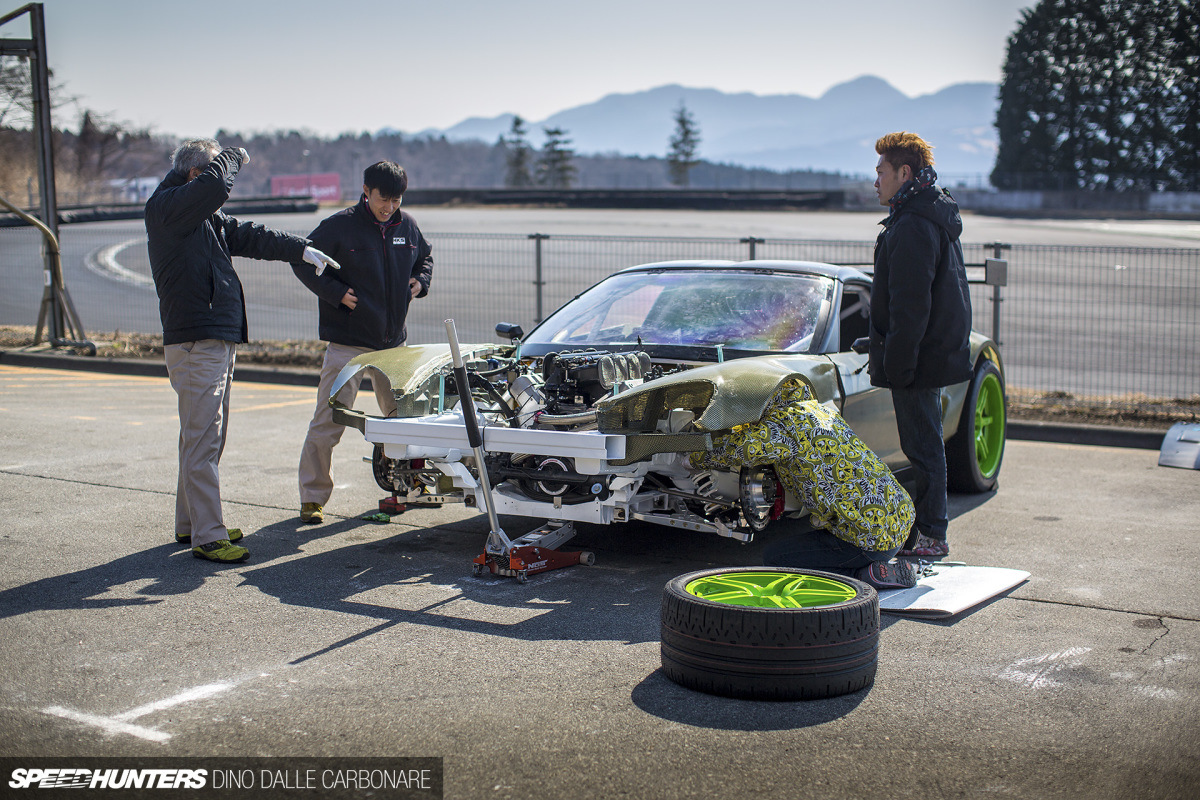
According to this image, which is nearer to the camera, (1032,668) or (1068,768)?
(1068,768)

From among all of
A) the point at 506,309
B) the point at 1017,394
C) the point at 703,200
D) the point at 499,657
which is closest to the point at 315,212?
the point at 703,200

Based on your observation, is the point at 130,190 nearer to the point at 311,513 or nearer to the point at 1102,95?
the point at 1102,95

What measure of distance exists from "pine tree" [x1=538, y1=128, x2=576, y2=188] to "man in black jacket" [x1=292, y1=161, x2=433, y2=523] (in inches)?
3862

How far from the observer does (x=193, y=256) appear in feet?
17.3

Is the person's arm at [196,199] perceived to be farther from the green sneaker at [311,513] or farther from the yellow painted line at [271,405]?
the yellow painted line at [271,405]

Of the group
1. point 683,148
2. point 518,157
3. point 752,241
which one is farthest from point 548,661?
point 683,148

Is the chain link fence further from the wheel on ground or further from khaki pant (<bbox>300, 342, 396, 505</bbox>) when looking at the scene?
khaki pant (<bbox>300, 342, 396, 505</bbox>)

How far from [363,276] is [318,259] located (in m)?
0.53

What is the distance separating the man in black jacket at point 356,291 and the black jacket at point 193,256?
2.14 feet

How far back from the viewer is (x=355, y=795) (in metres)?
2.95

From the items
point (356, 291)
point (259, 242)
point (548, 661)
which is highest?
point (259, 242)

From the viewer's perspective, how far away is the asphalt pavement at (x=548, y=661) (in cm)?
316

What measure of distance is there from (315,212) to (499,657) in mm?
42929

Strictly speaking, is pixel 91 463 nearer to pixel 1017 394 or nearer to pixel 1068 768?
pixel 1068 768
